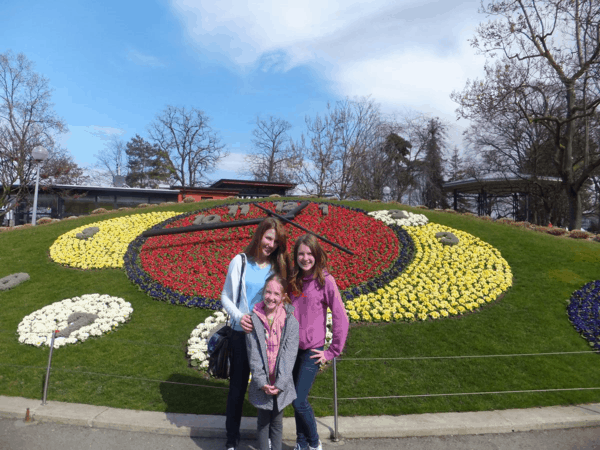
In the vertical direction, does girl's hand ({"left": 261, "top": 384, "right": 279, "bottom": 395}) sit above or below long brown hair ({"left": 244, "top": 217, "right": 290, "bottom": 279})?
below

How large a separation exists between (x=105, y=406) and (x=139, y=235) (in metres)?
8.62

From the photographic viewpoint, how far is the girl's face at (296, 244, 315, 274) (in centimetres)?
340

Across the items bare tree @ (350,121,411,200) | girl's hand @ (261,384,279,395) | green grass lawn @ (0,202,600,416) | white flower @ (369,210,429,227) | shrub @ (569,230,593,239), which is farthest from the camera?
bare tree @ (350,121,411,200)

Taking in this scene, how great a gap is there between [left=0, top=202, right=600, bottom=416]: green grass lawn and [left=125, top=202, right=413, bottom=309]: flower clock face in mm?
689

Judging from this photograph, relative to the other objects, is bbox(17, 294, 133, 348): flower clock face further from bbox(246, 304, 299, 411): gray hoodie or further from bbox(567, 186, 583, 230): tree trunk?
bbox(567, 186, 583, 230): tree trunk

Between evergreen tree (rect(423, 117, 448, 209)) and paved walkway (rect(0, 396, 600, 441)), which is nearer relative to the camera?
paved walkway (rect(0, 396, 600, 441))

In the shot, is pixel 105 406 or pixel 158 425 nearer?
pixel 158 425

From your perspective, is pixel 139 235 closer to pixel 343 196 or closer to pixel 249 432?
pixel 249 432

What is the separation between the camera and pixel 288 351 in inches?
129

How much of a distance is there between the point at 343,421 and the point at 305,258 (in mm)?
2252

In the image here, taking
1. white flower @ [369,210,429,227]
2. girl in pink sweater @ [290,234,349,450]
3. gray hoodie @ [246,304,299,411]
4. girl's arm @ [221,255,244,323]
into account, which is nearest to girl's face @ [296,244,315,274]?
girl in pink sweater @ [290,234,349,450]

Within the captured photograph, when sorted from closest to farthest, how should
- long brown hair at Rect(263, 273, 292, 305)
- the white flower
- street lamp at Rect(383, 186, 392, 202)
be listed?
long brown hair at Rect(263, 273, 292, 305) < the white flower < street lamp at Rect(383, 186, 392, 202)

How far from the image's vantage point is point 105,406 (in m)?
4.74

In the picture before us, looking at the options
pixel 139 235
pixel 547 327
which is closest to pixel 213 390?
pixel 547 327
